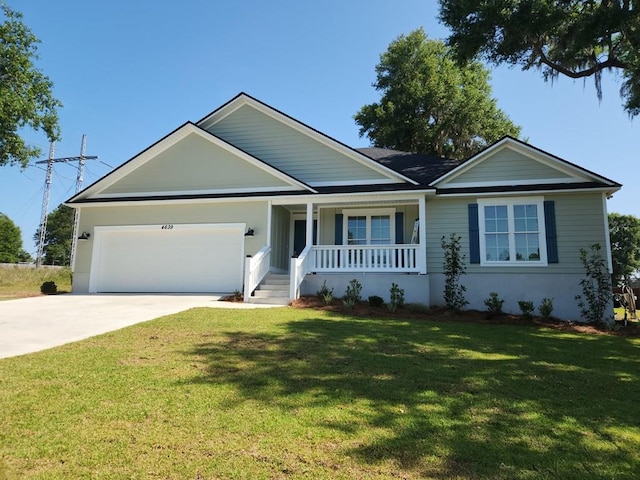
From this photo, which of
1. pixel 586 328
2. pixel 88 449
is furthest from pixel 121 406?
pixel 586 328

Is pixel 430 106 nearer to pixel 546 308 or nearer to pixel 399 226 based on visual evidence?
pixel 399 226

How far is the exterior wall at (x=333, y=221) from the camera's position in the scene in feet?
46.7

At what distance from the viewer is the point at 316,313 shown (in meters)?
9.73

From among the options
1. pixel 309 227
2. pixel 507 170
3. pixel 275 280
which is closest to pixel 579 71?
pixel 507 170

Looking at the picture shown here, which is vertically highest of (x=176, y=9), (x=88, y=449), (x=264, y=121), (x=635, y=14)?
(x=176, y=9)

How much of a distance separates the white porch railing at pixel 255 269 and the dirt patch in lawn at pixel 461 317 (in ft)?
4.97

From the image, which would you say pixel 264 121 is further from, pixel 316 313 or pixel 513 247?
pixel 513 247

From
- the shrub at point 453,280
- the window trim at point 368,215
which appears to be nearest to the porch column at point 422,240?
the shrub at point 453,280

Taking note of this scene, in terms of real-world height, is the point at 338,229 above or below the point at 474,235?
above

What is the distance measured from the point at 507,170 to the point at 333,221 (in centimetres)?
613

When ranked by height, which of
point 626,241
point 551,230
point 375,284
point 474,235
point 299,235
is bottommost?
point 375,284

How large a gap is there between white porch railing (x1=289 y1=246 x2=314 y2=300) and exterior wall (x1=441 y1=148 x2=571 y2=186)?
17.9 feet

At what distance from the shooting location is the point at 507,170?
12.9 meters

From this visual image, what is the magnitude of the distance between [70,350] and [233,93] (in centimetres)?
1315
